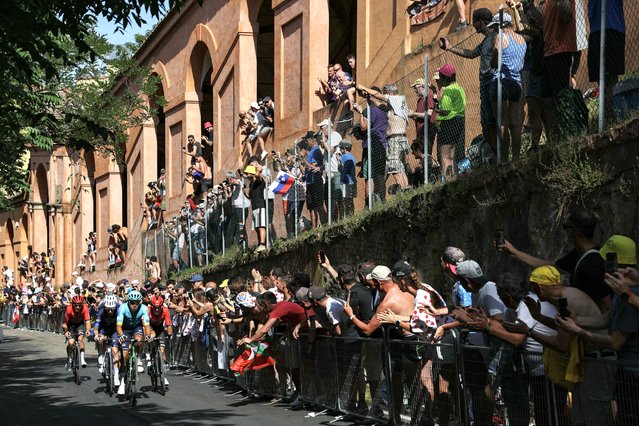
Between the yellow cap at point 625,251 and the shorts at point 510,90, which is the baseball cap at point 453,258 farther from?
the yellow cap at point 625,251

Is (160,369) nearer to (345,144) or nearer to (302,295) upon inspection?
(302,295)

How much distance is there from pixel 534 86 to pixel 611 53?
3.89 ft

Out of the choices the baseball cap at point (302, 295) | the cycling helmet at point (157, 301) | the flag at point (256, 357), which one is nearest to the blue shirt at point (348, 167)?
the flag at point (256, 357)

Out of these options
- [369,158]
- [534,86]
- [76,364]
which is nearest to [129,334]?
[76,364]

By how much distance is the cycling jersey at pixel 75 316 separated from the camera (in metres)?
25.0

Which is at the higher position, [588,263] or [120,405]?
[588,263]

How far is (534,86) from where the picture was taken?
12734 mm

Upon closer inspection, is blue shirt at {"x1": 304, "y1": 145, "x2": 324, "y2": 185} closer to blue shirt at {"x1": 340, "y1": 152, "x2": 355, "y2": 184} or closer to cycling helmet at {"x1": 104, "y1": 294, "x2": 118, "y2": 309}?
blue shirt at {"x1": 340, "y1": 152, "x2": 355, "y2": 184}

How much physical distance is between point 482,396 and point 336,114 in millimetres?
14904

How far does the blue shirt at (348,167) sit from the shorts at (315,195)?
1258 mm

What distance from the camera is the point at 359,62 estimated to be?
2578 cm

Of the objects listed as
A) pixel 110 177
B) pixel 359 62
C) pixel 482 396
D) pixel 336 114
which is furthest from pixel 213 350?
pixel 110 177

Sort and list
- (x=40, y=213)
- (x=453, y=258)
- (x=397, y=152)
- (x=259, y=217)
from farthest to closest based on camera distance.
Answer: (x=40, y=213), (x=259, y=217), (x=397, y=152), (x=453, y=258)

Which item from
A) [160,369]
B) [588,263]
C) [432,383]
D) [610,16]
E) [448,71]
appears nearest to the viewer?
[588,263]
